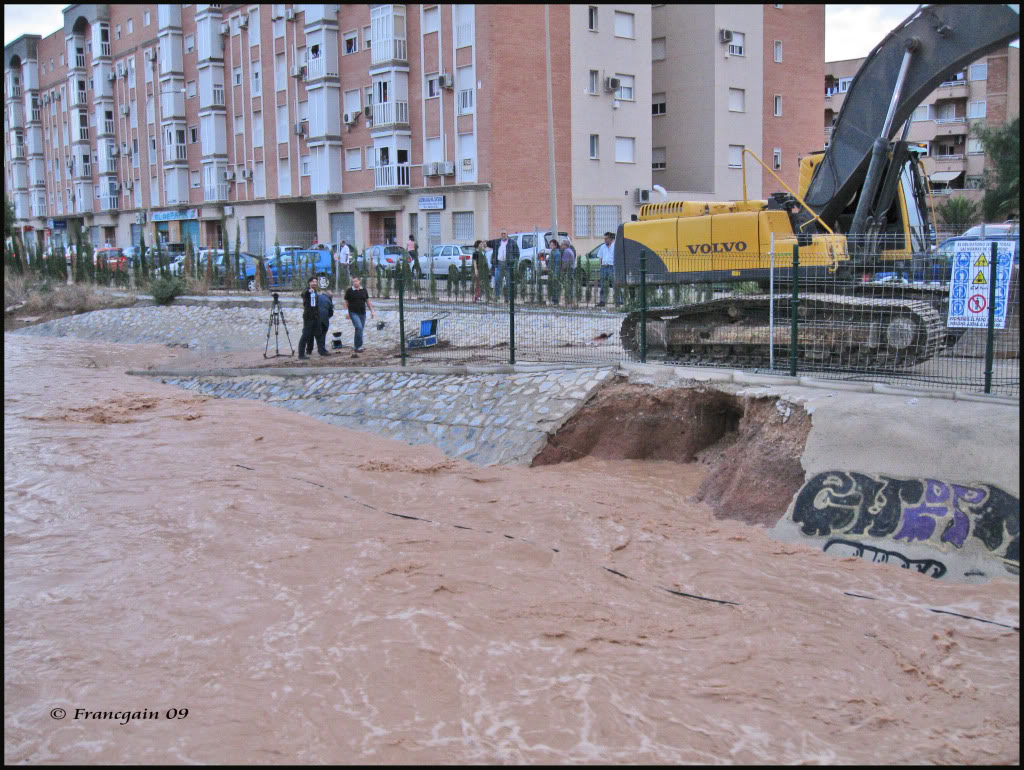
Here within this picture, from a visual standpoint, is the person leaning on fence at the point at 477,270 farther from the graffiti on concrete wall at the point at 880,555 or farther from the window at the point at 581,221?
the window at the point at 581,221

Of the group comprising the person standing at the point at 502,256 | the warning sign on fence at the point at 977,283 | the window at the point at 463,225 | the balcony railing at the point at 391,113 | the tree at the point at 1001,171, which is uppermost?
the balcony railing at the point at 391,113

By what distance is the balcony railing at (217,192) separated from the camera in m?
49.1

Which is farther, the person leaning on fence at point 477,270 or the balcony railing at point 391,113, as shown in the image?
the balcony railing at point 391,113

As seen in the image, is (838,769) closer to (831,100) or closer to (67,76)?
(831,100)

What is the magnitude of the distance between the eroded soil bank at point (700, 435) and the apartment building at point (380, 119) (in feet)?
80.6

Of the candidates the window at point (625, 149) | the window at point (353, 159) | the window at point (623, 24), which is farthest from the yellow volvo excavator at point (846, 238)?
the window at point (353, 159)

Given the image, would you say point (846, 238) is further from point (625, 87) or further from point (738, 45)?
point (738, 45)

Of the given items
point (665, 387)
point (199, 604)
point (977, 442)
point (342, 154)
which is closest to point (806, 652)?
point (977, 442)

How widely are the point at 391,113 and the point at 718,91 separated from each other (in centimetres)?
1372

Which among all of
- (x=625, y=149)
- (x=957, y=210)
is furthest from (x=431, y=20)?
(x=957, y=210)

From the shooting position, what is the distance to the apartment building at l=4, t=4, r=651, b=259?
1396 inches

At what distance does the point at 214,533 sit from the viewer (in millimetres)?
9109

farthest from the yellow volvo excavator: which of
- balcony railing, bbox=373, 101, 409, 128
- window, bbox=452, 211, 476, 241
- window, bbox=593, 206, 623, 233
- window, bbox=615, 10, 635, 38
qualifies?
balcony railing, bbox=373, 101, 409, 128

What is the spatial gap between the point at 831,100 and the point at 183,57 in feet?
120
